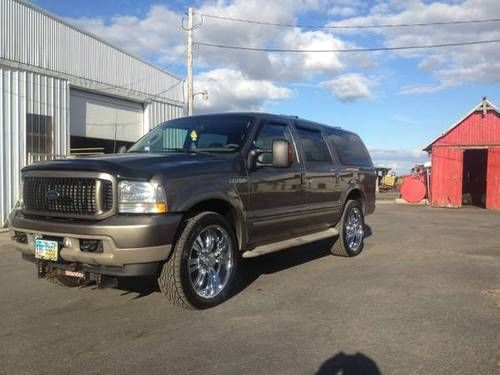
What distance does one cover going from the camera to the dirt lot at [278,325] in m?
4.02

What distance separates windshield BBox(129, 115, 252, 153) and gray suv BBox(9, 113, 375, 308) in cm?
1

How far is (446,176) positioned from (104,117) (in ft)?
49.2

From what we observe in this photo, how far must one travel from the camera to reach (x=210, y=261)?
5.54 meters

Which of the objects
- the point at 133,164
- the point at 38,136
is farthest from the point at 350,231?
the point at 38,136

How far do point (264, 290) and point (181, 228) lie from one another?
1582 millimetres

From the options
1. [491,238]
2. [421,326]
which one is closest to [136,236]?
[421,326]

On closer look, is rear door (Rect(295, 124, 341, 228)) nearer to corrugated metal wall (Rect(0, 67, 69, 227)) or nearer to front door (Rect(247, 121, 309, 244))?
front door (Rect(247, 121, 309, 244))

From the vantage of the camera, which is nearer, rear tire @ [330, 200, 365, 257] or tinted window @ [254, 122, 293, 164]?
tinted window @ [254, 122, 293, 164]

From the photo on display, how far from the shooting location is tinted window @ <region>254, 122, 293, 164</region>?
6387 mm

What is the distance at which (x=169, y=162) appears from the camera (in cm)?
523

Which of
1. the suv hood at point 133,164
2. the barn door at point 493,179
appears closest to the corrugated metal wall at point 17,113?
the suv hood at point 133,164

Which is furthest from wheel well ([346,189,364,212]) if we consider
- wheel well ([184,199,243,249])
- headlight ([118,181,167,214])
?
headlight ([118,181,167,214])

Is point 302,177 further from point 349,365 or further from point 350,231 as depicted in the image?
point 349,365

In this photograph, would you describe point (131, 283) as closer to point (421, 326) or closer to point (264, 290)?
point (264, 290)
